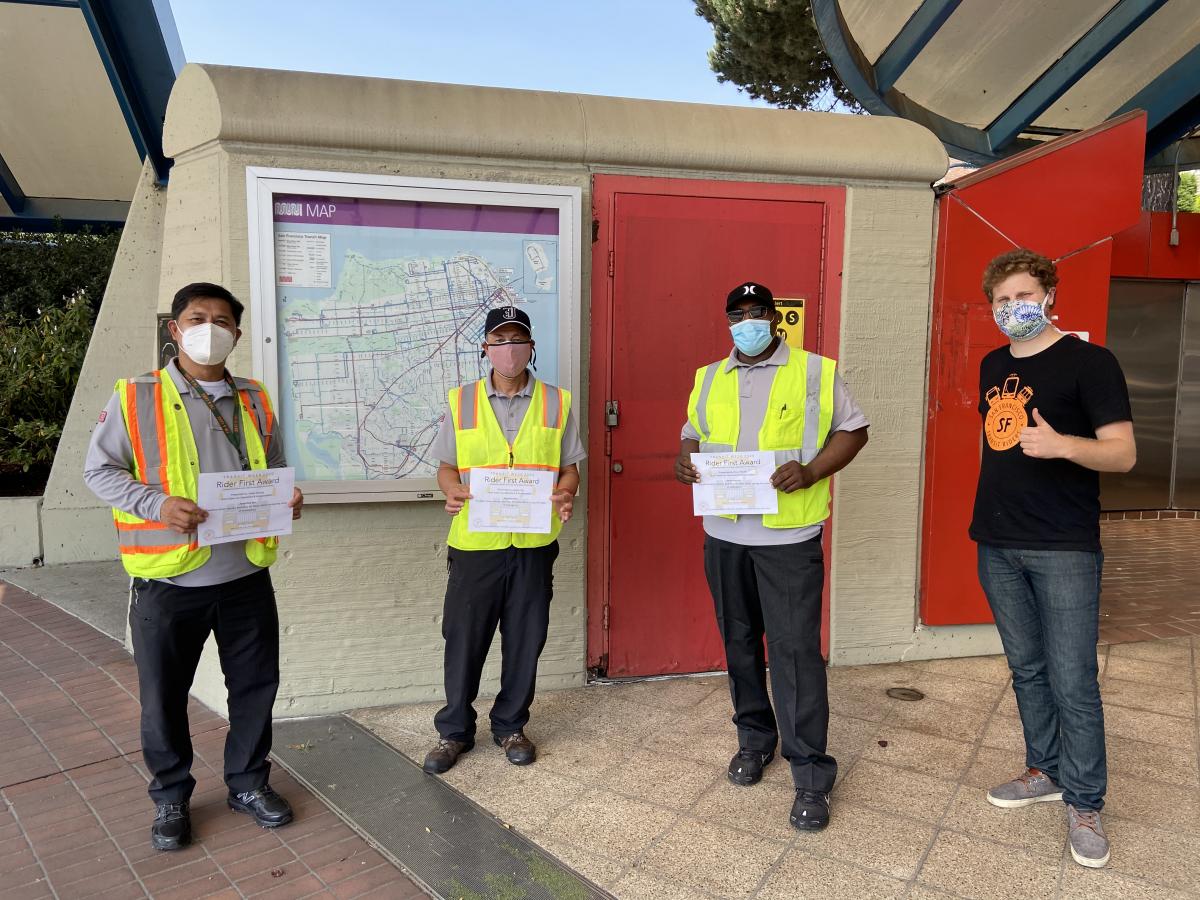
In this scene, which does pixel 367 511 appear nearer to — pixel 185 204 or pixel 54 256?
pixel 185 204

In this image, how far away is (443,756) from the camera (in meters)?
3.61

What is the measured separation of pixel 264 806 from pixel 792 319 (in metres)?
3.25

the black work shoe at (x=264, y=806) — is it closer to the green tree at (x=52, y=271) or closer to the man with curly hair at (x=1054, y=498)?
the man with curly hair at (x=1054, y=498)

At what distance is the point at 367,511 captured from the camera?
4.18m

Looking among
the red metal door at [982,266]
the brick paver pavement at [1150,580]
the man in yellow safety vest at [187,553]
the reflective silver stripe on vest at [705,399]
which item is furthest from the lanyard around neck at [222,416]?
the brick paver pavement at [1150,580]

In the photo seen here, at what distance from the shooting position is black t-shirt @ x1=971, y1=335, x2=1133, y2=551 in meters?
2.83

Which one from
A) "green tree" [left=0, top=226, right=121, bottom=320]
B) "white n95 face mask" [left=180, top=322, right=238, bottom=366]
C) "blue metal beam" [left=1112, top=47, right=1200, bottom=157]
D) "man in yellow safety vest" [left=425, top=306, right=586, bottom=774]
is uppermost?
"blue metal beam" [left=1112, top=47, right=1200, bottom=157]

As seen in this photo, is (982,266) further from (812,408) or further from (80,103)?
(80,103)

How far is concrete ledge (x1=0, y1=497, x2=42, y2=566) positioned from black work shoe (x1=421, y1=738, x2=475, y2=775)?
5102 mm

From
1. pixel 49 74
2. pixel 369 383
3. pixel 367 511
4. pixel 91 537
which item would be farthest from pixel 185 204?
pixel 49 74

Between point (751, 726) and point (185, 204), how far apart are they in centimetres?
345

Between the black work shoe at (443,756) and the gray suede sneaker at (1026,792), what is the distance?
6.96 ft

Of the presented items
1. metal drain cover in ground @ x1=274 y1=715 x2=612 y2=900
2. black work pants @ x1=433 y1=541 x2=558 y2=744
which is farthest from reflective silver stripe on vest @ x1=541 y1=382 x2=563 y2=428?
metal drain cover in ground @ x1=274 y1=715 x2=612 y2=900

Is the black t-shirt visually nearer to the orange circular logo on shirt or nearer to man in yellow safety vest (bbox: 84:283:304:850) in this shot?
the orange circular logo on shirt
